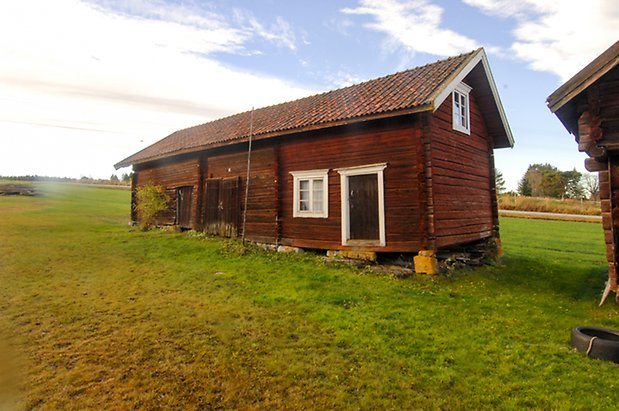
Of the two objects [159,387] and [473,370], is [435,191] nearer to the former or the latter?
[473,370]

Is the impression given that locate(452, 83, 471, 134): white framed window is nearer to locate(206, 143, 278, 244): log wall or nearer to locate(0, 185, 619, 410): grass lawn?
locate(0, 185, 619, 410): grass lawn

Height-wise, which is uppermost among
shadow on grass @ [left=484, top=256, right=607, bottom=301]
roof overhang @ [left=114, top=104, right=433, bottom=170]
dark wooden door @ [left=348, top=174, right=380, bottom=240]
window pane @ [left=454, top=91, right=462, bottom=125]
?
window pane @ [left=454, top=91, right=462, bottom=125]

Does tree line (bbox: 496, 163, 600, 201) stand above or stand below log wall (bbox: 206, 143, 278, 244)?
above

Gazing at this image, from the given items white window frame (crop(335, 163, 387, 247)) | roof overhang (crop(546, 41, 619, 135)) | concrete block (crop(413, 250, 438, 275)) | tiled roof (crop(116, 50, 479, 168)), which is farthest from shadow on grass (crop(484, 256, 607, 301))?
tiled roof (crop(116, 50, 479, 168))

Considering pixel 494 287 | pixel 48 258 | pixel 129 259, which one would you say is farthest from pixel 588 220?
pixel 48 258

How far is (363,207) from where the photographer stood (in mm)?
10914

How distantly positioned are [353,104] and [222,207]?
7.28m

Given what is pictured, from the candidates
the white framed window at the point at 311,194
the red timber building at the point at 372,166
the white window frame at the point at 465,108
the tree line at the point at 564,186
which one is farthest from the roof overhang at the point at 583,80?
the tree line at the point at 564,186

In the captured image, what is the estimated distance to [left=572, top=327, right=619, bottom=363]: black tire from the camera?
500 cm

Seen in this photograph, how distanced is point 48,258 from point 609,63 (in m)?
16.0

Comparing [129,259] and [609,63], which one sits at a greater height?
[609,63]

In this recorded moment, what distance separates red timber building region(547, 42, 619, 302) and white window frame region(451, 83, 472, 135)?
364 centimetres

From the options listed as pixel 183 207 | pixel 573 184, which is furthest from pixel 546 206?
pixel 573 184

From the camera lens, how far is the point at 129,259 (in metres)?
11.7
